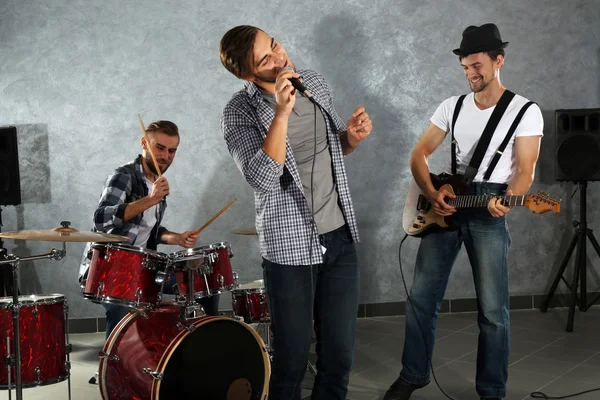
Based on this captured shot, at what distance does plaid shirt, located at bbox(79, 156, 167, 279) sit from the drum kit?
0.31 meters

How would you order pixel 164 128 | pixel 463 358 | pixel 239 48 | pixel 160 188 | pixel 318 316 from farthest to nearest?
pixel 463 358, pixel 164 128, pixel 160 188, pixel 318 316, pixel 239 48

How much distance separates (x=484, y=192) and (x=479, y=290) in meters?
0.46

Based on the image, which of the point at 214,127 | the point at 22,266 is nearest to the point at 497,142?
the point at 214,127

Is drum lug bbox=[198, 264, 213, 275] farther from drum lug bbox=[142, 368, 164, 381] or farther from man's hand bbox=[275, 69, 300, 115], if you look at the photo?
man's hand bbox=[275, 69, 300, 115]

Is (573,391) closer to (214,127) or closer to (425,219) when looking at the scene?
(425,219)

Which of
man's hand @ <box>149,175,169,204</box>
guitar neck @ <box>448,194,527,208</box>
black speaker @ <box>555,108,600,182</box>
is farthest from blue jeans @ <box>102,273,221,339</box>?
black speaker @ <box>555,108,600,182</box>

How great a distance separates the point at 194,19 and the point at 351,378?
2.91m

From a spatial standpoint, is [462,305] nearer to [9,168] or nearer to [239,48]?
[9,168]

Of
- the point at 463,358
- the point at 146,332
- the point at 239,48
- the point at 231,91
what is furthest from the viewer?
the point at 231,91

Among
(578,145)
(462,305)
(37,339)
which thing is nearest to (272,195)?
(37,339)

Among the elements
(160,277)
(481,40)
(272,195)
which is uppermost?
(481,40)

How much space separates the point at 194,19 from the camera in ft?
18.4

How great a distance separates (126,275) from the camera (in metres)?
3.52

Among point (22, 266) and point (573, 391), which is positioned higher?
point (22, 266)
